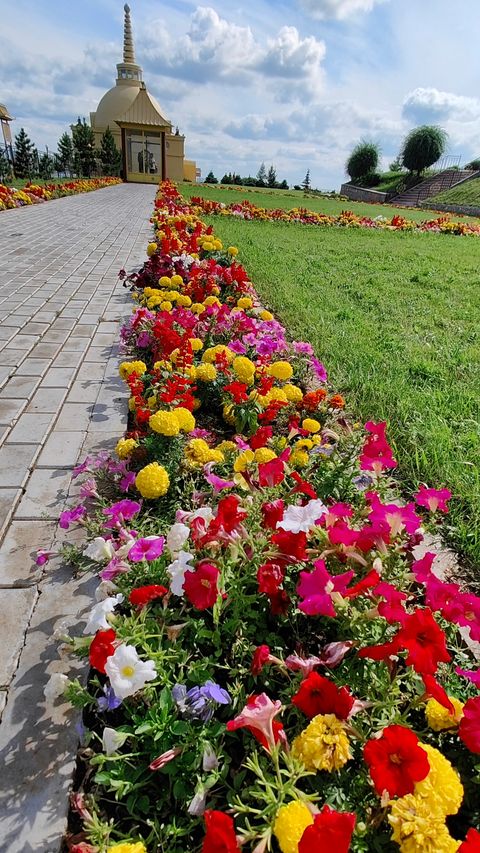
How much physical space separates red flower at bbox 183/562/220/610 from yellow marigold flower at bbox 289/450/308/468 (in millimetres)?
920

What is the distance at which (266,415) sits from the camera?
109 inches

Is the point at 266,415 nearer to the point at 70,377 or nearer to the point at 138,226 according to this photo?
the point at 70,377

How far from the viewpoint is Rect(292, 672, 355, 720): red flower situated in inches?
44.9

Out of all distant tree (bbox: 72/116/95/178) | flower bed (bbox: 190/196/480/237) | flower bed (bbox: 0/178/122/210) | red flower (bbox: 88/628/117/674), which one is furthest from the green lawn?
distant tree (bbox: 72/116/95/178)

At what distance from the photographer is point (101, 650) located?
1288 millimetres

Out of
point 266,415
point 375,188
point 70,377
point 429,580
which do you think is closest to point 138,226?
point 70,377

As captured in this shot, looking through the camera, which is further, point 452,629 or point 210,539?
point 452,629

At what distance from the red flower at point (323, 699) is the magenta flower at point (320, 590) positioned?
16cm

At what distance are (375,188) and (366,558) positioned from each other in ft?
179

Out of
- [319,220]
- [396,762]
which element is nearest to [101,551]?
[396,762]

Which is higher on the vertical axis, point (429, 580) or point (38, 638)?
point (429, 580)

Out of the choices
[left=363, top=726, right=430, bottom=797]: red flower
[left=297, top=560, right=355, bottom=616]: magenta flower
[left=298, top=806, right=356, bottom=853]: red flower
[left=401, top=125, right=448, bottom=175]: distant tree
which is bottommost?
[left=363, top=726, right=430, bottom=797]: red flower

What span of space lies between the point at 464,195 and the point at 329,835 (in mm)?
39782

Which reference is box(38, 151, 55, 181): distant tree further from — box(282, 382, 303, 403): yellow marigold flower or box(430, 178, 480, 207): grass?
box(282, 382, 303, 403): yellow marigold flower
